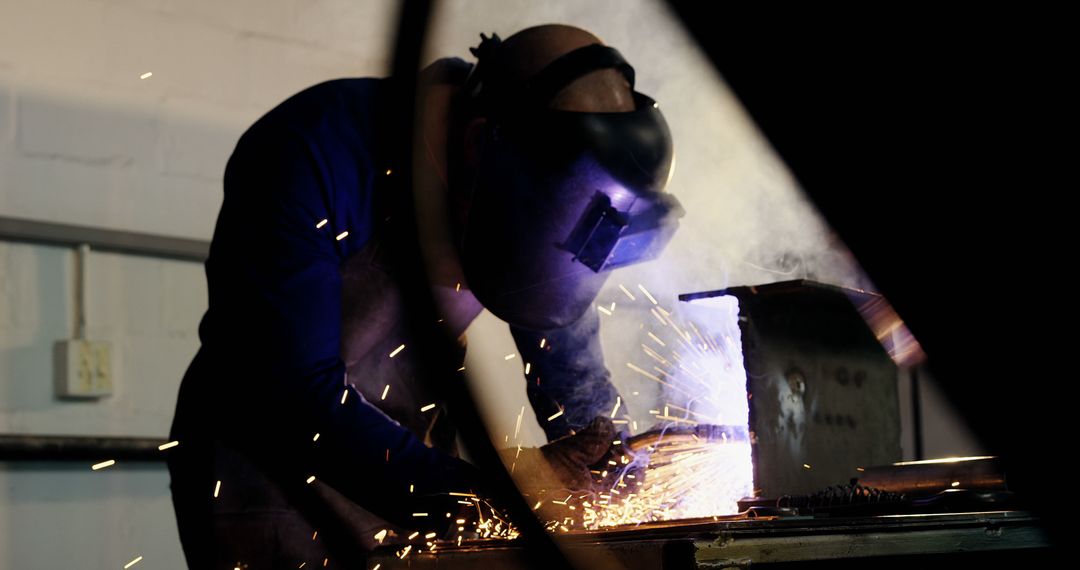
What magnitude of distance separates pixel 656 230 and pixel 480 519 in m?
0.49

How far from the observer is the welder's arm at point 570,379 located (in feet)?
7.36

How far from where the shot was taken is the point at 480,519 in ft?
4.94

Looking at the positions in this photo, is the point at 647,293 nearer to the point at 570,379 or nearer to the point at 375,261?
the point at 570,379

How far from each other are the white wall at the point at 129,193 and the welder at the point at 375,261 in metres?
0.33

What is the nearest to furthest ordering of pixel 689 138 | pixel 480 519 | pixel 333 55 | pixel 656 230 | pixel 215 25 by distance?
pixel 480 519, pixel 656 230, pixel 215 25, pixel 333 55, pixel 689 138

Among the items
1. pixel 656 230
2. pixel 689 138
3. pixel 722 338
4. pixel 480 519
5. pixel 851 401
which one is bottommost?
pixel 480 519

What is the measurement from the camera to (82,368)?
2166 millimetres

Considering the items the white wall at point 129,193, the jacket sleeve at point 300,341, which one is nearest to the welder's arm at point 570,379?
the white wall at point 129,193

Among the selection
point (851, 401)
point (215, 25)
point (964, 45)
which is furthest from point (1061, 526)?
point (215, 25)

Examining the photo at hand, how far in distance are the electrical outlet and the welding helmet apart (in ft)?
2.73

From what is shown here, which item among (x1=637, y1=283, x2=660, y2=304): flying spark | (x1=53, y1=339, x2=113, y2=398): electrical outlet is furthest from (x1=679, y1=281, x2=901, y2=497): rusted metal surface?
(x1=637, y1=283, x2=660, y2=304): flying spark

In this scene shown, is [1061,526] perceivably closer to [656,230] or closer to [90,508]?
[656,230]

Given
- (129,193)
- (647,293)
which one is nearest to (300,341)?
(129,193)

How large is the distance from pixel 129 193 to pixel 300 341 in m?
0.81
